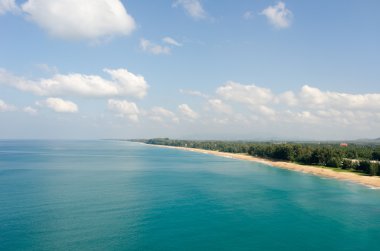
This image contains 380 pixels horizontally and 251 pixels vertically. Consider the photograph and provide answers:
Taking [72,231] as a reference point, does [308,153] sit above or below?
above

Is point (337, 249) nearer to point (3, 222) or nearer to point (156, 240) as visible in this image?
point (156, 240)

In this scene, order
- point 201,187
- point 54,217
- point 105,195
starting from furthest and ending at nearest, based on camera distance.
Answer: point 201,187, point 105,195, point 54,217

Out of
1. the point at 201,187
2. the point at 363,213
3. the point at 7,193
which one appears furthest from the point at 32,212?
the point at 363,213

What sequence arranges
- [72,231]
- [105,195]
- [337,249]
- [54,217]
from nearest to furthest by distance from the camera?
1. [337,249]
2. [72,231]
3. [54,217]
4. [105,195]

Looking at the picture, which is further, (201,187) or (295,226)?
(201,187)

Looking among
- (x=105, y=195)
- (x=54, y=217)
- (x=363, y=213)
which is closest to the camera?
(x=54, y=217)

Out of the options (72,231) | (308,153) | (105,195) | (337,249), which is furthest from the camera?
(308,153)

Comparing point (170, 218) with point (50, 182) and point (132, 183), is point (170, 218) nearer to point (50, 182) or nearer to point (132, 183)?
point (132, 183)

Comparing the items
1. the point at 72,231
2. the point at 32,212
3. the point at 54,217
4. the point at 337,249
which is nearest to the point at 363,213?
the point at 337,249

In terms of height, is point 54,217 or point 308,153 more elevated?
point 308,153
